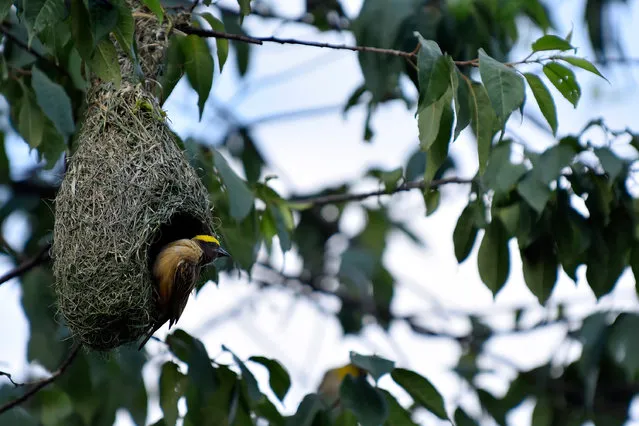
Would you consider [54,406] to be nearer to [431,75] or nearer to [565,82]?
[431,75]

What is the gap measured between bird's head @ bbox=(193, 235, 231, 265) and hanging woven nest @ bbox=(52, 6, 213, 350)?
84 mm

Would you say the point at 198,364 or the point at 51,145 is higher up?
the point at 51,145

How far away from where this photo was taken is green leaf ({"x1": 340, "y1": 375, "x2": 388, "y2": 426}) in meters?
3.21

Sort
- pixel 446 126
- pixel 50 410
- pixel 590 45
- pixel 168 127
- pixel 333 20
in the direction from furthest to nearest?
pixel 333 20 → pixel 590 45 → pixel 50 410 → pixel 168 127 → pixel 446 126

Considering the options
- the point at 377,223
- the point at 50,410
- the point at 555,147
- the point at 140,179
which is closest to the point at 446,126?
the point at 555,147

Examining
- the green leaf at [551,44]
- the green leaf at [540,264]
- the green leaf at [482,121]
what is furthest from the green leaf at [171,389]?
the green leaf at [551,44]

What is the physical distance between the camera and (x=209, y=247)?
3273 millimetres

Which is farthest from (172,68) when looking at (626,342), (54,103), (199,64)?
(626,342)

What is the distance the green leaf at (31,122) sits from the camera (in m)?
3.76

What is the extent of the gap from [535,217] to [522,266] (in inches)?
7.4

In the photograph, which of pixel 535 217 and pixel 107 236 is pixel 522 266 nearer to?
pixel 535 217

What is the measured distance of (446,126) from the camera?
2.98 m

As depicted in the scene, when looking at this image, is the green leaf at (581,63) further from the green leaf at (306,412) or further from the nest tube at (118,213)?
the green leaf at (306,412)

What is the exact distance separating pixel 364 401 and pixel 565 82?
1.22m
